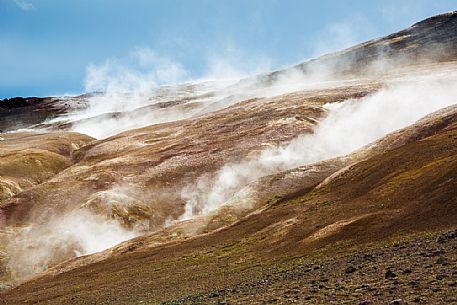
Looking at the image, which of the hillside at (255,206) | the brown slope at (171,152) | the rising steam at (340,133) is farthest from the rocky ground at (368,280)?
the brown slope at (171,152)

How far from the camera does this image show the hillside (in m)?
37.1

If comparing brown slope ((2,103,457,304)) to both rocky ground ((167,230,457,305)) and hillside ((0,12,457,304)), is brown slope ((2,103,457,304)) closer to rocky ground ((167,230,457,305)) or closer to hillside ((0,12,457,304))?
hillside ((0,12,457,304))

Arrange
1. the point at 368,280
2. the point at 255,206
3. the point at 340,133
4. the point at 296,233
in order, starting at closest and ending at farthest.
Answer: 1. the point at 368,280
2. the point at 296,233
3. the point at 255,206
4. the point at 340,133

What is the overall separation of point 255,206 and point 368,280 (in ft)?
216

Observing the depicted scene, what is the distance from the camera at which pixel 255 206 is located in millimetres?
95000

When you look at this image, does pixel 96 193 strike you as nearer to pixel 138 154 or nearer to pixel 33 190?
pixel 33 190

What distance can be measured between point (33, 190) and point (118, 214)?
31.8 meters

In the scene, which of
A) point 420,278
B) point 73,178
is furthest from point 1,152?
point 420,278

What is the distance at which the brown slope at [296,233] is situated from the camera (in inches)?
1906

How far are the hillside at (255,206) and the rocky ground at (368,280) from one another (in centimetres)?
19

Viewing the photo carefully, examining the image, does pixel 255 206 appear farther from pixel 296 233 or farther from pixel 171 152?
pixel 171 152

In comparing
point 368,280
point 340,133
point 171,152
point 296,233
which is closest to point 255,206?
point 296,233

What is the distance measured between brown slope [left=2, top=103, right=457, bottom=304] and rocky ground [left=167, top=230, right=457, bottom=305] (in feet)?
16.5

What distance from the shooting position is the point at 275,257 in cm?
5328
